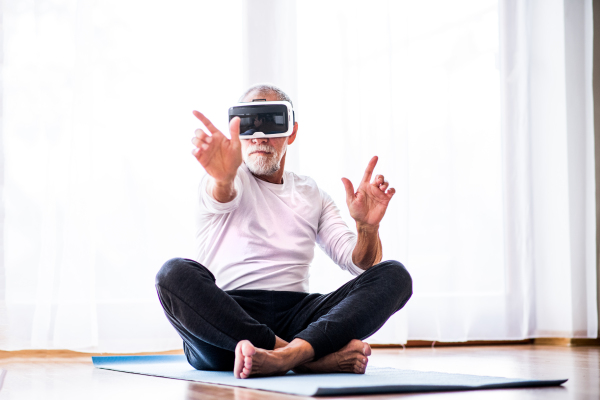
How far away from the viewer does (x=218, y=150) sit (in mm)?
1301

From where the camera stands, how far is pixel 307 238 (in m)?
1.58

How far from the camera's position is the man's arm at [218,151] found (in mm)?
1280

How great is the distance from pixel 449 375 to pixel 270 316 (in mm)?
416

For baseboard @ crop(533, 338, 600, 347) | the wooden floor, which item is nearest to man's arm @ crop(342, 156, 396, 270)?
the wooden floor

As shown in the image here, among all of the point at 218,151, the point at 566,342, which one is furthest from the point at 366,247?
the point at 566,342

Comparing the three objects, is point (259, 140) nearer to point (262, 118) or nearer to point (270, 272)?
point (262, 118)

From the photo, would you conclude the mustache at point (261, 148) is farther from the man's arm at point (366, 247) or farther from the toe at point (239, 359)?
the toe at point (239, 359)

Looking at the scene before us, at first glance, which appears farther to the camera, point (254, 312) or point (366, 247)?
point (366, 247)

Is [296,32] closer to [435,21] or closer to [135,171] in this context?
[435,21]

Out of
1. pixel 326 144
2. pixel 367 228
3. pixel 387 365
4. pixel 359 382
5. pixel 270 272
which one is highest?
pixel 326 144

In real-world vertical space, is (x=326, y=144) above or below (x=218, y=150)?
above

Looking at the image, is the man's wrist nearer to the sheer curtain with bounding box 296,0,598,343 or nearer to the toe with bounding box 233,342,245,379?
the toe with bounding box 233,342,245,379

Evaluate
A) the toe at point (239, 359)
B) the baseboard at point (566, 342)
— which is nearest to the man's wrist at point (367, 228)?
the toe at point (239, 359)

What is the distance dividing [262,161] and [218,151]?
0.83ft
